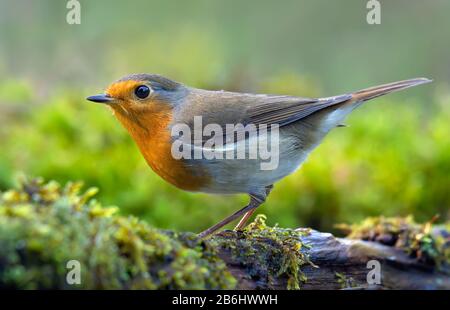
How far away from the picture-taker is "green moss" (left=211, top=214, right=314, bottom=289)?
362 cm

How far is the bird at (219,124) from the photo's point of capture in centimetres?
486

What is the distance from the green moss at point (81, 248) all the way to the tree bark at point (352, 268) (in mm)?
595

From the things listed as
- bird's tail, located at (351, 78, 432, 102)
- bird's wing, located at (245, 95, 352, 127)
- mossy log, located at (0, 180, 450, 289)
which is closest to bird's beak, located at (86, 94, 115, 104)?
bird's wing, located at (245, 95, 352, 127)

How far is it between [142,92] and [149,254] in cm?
248

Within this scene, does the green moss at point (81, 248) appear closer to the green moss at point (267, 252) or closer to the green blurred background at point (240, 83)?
the green moss at point (267, 252)

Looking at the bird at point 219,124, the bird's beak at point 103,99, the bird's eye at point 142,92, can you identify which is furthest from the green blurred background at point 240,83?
the bird's beak at point 103,99

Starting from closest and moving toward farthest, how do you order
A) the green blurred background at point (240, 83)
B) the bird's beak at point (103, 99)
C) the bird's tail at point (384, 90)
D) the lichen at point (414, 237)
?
the lichen at point (414, 237), the bird's beak at point (103, 99), the bird's tail at point (384, 90), the green blurred background at point (240, 83)

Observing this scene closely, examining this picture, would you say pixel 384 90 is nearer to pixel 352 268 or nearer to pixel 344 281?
pixel 352 268

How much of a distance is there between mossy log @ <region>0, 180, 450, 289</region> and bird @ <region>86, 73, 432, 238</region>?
71 centimetres

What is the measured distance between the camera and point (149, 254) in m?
2.90

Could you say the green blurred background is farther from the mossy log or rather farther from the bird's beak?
the mossy log

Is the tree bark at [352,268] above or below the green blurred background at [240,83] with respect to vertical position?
below

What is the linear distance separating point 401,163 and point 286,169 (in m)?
2.71

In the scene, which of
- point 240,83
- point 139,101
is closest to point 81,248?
point 139,101
